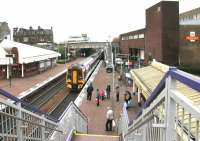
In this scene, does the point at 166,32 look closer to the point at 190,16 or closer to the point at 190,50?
the point at 190,50

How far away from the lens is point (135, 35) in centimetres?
6725

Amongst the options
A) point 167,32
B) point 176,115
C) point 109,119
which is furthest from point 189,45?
point 176,115

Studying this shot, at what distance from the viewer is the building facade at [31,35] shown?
5350 inches

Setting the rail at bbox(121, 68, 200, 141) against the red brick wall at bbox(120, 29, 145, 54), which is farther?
the red brick wall at bbox(120, 29, 145, 54)

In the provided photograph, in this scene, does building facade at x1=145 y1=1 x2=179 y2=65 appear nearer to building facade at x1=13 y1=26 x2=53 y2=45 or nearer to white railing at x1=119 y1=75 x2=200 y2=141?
white railing at x1=119 y1=75 x2=200 y2=141

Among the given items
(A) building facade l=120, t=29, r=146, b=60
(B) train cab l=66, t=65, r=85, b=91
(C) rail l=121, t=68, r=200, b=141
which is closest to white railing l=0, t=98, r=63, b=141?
(C) rail l=121, t=68, r=200, b=141

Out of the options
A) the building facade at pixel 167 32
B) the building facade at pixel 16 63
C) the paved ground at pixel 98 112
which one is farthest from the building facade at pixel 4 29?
the paved ground at pixel 98 112

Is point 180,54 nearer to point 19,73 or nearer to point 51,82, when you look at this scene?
point 51,82

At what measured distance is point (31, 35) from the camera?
5472 inches

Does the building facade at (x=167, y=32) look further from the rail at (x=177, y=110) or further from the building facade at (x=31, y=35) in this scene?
the building facade at (x=31, y=35)

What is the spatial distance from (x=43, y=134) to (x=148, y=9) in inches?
1835

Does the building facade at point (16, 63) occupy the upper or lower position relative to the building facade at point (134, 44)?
lower

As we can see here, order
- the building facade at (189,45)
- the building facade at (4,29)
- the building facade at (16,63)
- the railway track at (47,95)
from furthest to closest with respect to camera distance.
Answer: the building facade at (4,29) → the building facade at (189,45) → the building facade at (16,63) → the railway track at (47,95)

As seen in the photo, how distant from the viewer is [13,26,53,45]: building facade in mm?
135887
